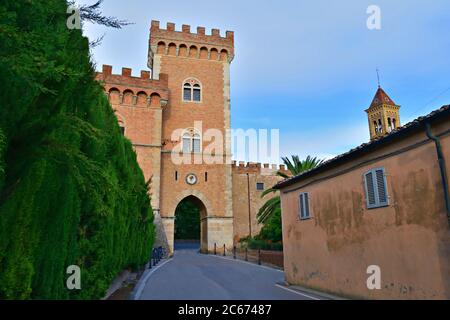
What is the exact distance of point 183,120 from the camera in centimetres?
2848

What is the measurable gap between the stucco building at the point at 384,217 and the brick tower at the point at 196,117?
16763 mm

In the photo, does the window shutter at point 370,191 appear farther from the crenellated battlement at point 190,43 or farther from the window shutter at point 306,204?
the crenellated battlement at point 190,43

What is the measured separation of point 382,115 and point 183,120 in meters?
36.7

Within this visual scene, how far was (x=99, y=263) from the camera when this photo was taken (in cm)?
718

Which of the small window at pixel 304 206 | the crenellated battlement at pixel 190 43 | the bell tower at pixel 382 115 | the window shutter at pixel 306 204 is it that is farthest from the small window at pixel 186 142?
the bell tower at pixel 382 115

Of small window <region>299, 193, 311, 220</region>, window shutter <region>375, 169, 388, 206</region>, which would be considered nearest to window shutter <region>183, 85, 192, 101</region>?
small window <region>299, 193, 311, 220</region>

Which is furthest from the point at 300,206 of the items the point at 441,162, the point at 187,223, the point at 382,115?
the point at 382,115

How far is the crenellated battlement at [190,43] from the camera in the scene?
28906 mm

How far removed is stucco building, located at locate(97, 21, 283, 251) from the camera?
85.7 ft

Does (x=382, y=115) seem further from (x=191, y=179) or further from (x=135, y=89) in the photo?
(x=135, y=89)

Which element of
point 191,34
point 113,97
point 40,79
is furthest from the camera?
point 191,34
